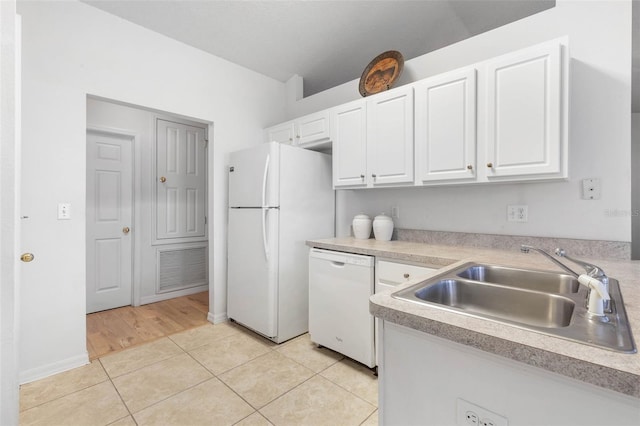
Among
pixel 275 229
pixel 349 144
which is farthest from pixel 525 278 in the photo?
pixel 275 229

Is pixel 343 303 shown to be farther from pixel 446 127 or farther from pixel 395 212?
pixel 446 127

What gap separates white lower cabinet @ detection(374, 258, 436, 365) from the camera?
177 centimetres

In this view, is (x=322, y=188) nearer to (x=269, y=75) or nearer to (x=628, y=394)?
(x=269, y=75)

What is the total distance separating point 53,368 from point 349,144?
9.08 ft

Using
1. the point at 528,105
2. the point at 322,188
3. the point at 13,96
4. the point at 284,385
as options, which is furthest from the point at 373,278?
the point at 13,96

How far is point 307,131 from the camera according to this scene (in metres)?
2.80

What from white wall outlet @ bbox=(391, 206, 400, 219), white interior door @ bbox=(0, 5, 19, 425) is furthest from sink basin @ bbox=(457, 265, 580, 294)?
white interior door @ bbox=(0, 5, 19, 425)

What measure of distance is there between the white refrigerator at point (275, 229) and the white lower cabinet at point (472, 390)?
5.67 feet

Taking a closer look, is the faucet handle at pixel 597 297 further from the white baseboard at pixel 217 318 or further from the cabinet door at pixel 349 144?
the white baseboard at pixel 217 318

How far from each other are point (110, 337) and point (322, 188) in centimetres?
239

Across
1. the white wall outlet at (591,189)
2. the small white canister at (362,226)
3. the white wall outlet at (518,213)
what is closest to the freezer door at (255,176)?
the small white canister at (362,226)

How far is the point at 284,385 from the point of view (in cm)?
190

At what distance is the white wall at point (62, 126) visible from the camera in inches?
77.9

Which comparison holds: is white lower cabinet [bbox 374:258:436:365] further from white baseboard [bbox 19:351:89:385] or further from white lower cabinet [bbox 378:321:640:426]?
white baseboard [bbox 19:351:89:385]
